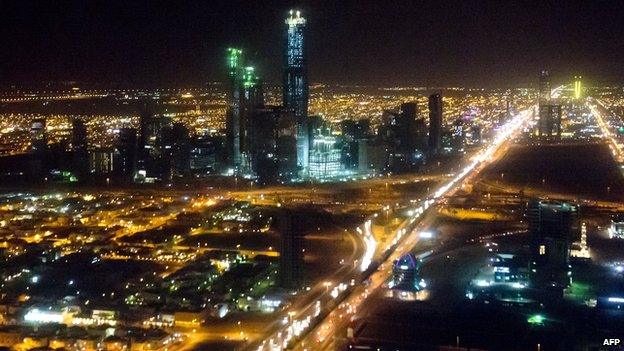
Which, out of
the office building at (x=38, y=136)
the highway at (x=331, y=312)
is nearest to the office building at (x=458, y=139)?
the highway at (x=331, y=312)

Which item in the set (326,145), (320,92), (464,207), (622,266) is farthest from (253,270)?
(320,92)

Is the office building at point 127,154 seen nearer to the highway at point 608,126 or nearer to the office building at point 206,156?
the office building at point 206,156

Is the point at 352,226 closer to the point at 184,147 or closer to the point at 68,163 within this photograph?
the point at 184,147

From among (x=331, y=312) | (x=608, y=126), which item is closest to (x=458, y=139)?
(x=608, y=126)

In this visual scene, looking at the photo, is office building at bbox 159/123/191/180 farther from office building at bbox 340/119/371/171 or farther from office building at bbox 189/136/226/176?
office building at bbox 340/119/371/171

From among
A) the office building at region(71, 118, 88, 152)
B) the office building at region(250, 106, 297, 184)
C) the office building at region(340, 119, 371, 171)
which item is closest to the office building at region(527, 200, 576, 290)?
the office building at region(250, 106, 297, 184)
